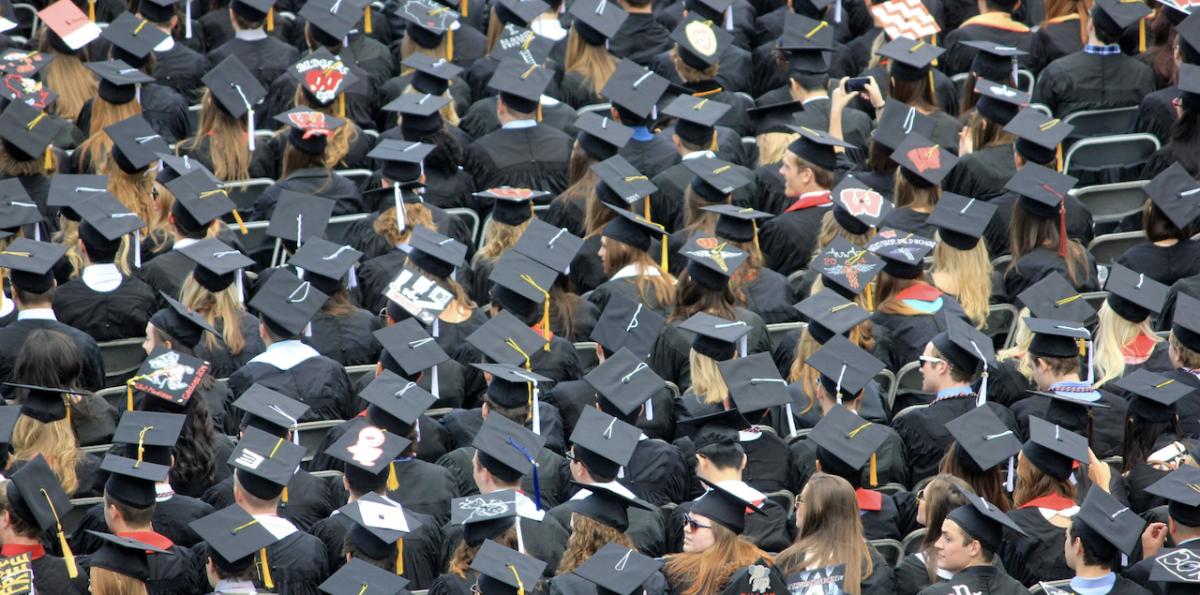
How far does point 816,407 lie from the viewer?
7227mm

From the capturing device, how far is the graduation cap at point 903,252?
757 cm

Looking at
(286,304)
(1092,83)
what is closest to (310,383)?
(286,304)

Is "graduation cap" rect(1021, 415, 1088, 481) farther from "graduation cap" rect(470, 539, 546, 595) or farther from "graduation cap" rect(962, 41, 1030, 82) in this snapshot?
"graduation cap" rect(962, 41, 1030, 82)

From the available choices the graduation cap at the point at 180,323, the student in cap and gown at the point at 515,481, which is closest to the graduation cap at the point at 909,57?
the student in cap and gown at the point at 515,481

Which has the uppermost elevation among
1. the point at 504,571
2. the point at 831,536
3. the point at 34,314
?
the point at 831,536

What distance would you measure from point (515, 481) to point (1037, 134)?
3752mm

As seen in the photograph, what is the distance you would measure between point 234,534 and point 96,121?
417 centimetres

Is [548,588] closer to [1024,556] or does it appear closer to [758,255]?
[1024,556]

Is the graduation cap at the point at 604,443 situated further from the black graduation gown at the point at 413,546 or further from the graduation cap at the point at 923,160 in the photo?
the graduation cap at the point at 923,160

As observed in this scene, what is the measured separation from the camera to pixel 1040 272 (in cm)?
790

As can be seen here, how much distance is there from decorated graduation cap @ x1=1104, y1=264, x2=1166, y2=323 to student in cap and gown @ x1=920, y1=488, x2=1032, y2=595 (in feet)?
6.11

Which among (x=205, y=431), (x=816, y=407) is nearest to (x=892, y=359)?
(x=816, y=407)

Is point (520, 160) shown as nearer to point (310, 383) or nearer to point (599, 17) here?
point (599, 17)

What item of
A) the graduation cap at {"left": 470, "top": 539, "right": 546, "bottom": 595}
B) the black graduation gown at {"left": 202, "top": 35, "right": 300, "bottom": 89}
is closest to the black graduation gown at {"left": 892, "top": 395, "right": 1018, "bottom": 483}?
the graduation cap at {"left": 470, "top": 539, "right": 546, "bottom": 595}
